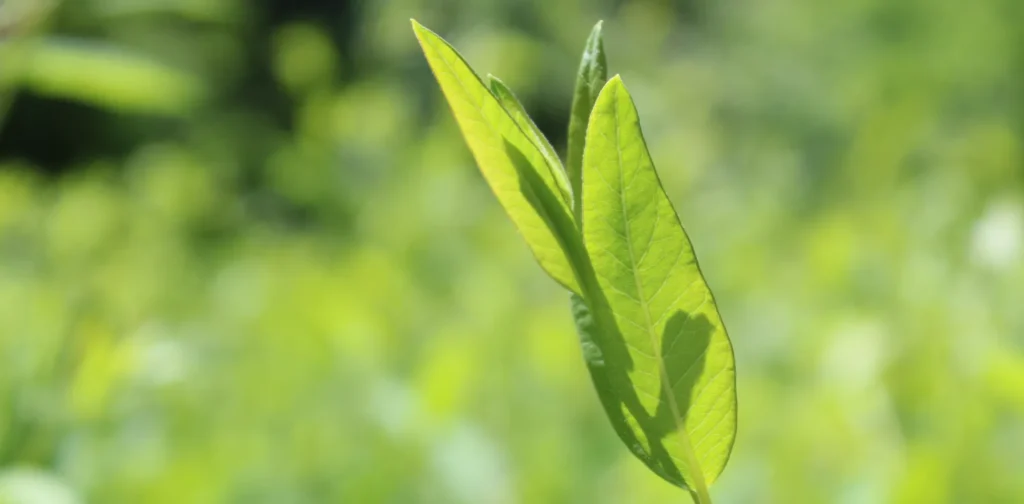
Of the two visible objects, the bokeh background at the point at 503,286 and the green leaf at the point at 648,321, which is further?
the bokeh background at the point at 503,286

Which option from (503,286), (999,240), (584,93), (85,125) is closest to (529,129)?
(584,93)

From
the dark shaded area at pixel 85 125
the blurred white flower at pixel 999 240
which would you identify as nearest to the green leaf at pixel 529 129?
the blurred white flower at pixel 999 240

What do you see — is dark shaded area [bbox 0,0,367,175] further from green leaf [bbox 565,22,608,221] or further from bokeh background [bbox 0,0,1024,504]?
green leaf [bbox 565,22,608,221]

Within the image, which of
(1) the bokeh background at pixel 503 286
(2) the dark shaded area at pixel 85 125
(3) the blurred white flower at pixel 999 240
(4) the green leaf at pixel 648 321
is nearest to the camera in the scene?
(4) the green leaf at pixel 648 321

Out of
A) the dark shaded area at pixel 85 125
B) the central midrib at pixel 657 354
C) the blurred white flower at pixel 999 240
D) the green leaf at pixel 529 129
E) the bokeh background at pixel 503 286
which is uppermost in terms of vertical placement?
the green leaf at pixel 529 129

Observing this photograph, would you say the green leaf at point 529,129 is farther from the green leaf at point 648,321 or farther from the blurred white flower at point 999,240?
the blurred white flower at point 999,240

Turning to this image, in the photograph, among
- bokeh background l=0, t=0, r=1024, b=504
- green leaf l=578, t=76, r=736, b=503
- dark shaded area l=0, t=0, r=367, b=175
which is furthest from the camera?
dark shaded area l=0, t=0, r=367, b=175

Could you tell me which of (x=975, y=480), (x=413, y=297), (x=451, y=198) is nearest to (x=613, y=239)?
(x=975, y=480)

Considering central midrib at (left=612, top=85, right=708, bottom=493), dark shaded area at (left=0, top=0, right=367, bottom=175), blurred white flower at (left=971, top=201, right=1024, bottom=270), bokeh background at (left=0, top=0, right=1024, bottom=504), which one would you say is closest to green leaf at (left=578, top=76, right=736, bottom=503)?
central midrib at (left=612, top=85, right=708, bottom=493)
